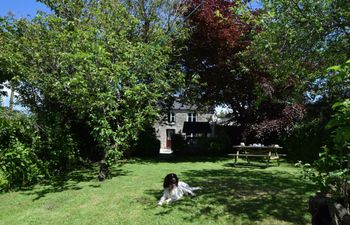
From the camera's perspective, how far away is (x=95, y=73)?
9.27 metres

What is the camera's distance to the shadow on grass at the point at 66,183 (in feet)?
29.4

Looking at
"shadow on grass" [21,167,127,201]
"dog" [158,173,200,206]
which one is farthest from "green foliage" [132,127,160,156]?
"dog" [158,173,200,206]

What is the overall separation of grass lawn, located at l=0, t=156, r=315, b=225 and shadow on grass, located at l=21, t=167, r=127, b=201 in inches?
1.1

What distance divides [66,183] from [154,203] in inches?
154

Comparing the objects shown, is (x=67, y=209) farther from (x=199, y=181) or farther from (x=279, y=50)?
(x=279, y=50)

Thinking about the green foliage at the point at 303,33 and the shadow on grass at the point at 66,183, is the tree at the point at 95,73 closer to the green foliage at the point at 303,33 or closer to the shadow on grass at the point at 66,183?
the shadow on grass at the point at 66,183

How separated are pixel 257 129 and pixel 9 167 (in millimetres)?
12178

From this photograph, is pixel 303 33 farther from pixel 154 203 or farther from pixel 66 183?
pixel 66 183

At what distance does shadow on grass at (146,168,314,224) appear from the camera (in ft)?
20.3

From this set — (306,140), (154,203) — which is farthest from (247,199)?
(306,140)

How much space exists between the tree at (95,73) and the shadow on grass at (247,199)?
2427 millimetres

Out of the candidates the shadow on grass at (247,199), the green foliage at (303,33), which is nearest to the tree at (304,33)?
the green foliage at (303,33)

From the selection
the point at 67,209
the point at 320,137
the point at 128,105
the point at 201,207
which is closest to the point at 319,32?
the point at 201,207

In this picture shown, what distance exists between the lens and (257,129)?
57.8 feet
